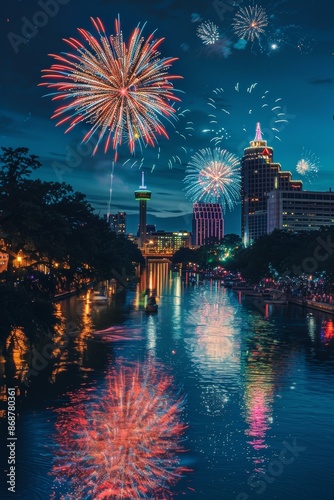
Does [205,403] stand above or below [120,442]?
above

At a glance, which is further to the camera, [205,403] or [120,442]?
[205,403]

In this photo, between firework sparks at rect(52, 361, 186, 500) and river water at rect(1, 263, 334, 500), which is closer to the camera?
firework sparks at rect(52, 361, 186, 500)

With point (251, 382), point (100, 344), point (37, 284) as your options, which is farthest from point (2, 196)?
point (251, 382)

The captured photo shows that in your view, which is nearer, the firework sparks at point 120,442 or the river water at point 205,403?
the firework sparks at point 120,442
